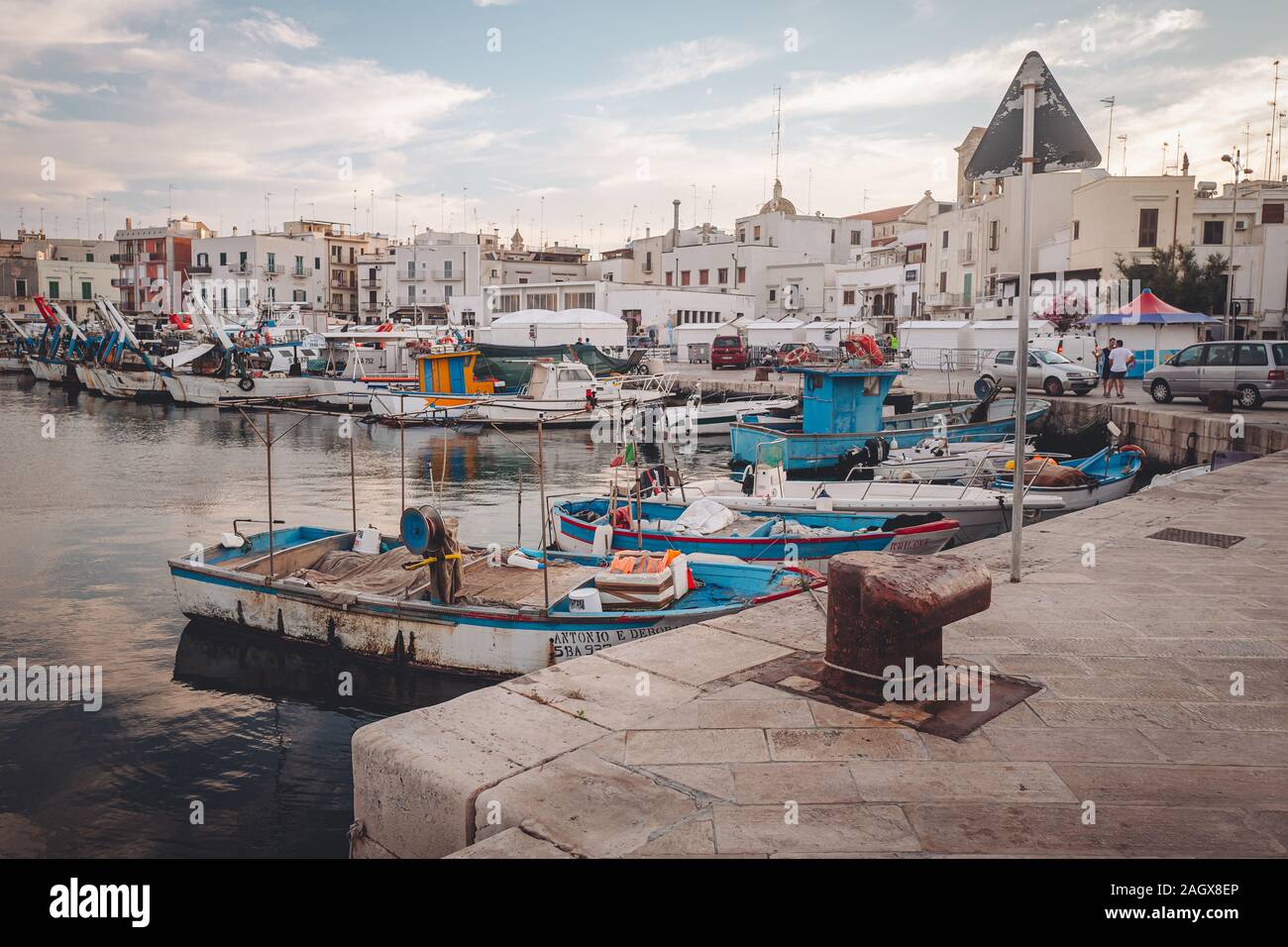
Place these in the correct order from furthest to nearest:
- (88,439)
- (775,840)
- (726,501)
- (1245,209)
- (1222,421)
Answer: (1245,209) < (88,439) < (1222,421) < (726,501) < (775,840)

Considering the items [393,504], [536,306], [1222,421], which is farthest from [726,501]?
[536,306]

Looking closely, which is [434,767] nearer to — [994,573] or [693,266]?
[994,573]

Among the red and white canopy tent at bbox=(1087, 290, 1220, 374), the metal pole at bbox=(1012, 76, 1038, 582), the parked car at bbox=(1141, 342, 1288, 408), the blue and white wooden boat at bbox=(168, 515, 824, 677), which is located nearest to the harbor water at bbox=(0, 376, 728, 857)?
the blue and white wooden boat at bbox=(168, 515, 824, 677)

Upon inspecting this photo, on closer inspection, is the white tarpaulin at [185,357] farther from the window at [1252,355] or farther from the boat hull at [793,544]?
the window at [1252,355]

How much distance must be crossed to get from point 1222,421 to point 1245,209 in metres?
28.5

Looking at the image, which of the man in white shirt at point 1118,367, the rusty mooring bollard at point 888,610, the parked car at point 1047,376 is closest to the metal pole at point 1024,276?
the rusty mooring bollard at point 888,610

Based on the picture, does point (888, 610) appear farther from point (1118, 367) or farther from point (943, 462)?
point (1118, 367)

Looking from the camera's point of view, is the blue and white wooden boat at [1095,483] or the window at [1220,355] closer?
the blue and white wooden boat at [1095,483]

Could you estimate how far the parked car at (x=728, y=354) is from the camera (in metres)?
46.3

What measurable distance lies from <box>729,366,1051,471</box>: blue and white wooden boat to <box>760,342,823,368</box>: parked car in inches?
501

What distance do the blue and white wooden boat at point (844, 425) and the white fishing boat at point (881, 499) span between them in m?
5.60

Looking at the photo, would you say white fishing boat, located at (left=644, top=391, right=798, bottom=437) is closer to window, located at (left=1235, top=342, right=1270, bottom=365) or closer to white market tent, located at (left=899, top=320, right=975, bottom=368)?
window, located at (left=1235, top=342, right=1270, bottom=365)

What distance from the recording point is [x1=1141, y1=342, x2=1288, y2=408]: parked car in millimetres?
21156
